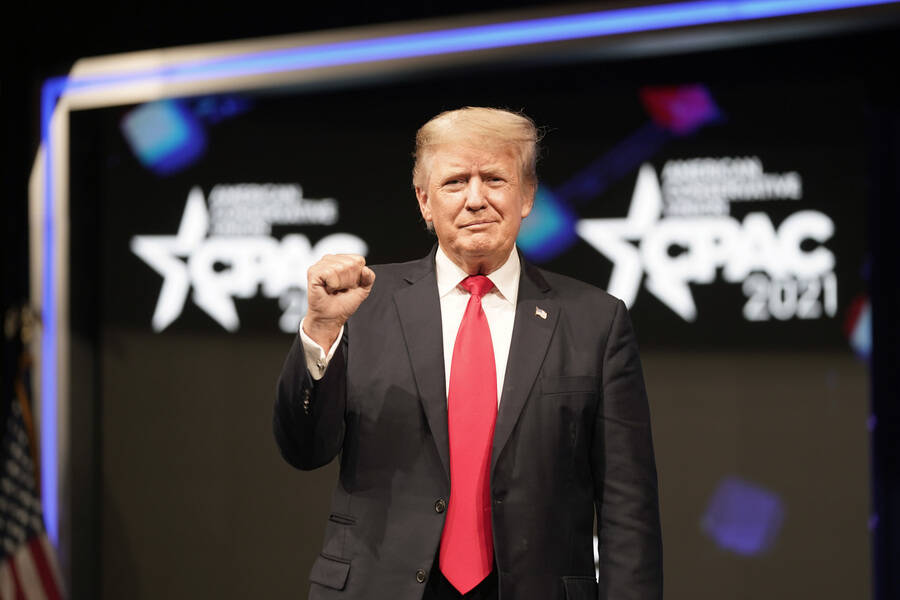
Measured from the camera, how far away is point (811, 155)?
362cm

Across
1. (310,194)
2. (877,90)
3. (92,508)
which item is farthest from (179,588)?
(877,90)

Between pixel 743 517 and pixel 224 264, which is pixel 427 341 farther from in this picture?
pixel 224 264

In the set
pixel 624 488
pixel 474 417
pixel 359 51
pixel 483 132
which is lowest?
pixel 624 488

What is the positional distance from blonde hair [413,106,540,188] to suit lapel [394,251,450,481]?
201 mm

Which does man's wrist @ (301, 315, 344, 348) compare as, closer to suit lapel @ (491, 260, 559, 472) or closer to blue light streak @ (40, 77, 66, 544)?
suit lapel @ (491, 260, 559, 472)

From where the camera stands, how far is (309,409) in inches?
69.3

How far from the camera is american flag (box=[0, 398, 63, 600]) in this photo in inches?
164

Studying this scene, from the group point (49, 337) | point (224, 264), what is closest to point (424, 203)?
point (224, 264)

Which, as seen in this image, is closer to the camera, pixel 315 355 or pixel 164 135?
pixel 315 355

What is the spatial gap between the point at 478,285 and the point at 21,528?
10.3 ft

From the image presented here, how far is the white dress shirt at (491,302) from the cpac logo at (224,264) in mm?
2221

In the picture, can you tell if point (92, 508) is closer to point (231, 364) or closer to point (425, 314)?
point (231, 364)

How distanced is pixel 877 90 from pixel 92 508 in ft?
12.4

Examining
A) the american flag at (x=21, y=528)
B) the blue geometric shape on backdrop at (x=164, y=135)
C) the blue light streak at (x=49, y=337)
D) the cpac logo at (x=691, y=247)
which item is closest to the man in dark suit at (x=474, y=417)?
the cpac logo at (x=691, y=247)
